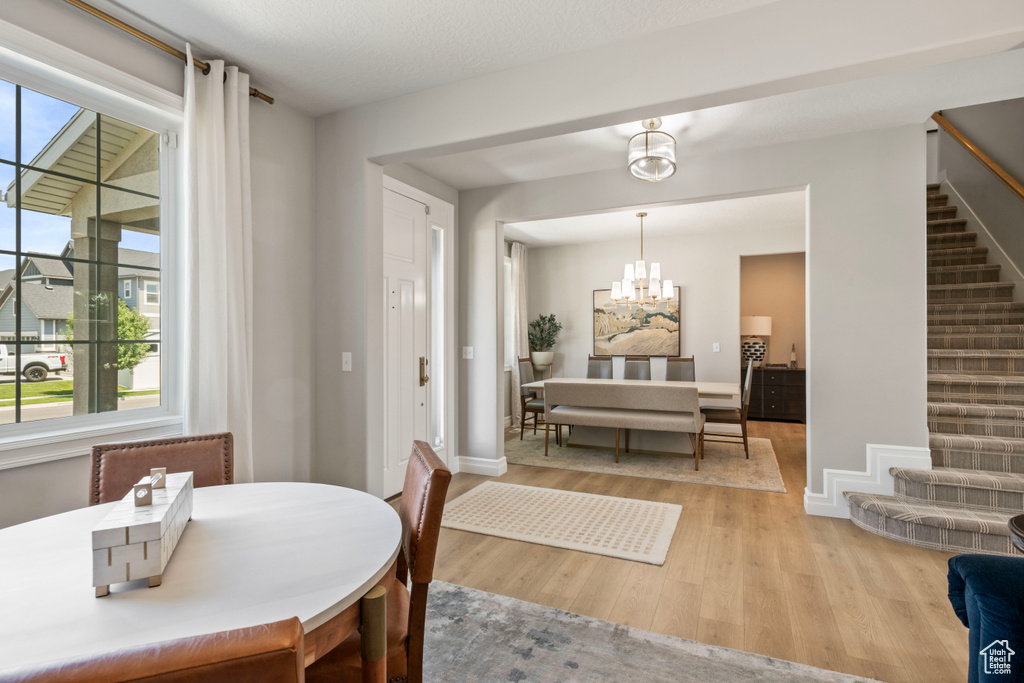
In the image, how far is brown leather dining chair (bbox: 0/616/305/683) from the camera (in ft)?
1.67

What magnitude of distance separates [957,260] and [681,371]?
9.20 ft

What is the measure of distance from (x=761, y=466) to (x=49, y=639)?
5.02 m

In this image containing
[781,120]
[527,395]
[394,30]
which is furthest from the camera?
[527,395]

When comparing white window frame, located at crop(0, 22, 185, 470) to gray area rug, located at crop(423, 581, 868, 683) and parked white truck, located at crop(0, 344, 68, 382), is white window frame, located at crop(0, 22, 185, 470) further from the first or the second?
gray area rug, located at crop(423, 581, 868, 683)

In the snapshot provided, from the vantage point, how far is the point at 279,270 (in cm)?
291

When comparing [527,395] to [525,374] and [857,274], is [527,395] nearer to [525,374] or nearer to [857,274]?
[525,374]

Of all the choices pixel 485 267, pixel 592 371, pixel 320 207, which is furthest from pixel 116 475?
pixel 592 371

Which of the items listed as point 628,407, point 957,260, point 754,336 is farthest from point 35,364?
point 754,336

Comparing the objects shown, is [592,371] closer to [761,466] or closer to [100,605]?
[761,466]

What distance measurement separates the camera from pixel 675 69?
225 centimetres

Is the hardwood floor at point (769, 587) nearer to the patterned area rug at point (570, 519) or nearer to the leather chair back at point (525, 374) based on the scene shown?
the patterned area rug at point (570, 519)

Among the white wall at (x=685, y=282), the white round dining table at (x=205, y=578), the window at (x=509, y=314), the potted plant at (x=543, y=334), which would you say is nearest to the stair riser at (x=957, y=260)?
the white wall at (x=685, y=282)

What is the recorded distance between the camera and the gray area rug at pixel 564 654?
1769 millimetres

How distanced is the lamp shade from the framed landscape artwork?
0.86 metres
